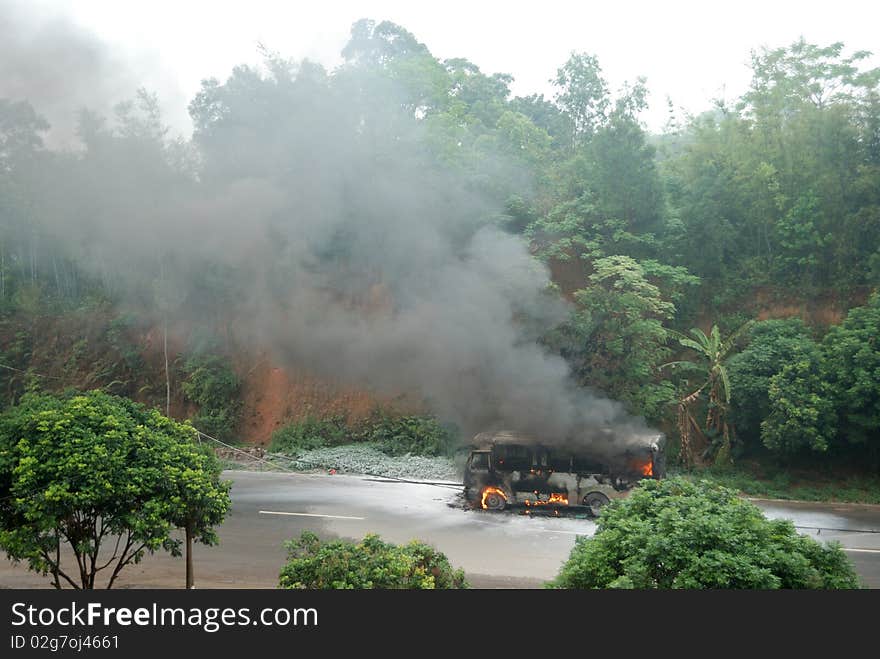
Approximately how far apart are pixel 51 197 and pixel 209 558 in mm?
22598

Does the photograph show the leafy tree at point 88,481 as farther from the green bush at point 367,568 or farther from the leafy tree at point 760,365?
the leafy tree at point 760,365

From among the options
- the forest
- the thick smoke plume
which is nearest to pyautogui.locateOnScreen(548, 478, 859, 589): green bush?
the forest

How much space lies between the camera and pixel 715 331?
20.2 m

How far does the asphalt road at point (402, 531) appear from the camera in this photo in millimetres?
11859

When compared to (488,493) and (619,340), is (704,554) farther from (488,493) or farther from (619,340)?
(619,340)

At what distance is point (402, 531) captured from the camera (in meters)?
14.3

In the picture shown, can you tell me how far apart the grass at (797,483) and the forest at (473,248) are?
0.41 meters

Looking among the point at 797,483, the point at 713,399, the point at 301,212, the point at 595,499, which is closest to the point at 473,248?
the point at 301,212

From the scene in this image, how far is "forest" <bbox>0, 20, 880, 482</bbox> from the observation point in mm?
19516

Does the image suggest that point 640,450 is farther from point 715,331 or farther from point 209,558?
point 209,558

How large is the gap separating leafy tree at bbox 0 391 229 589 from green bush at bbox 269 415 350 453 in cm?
1579

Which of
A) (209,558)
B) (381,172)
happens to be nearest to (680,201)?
(381,172)

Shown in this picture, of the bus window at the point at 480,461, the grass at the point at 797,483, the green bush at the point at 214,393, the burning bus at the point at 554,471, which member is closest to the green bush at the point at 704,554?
the burning bus at the point at 554,471

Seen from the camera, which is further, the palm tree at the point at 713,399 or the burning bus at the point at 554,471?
the palm tree at the point at 713,399
